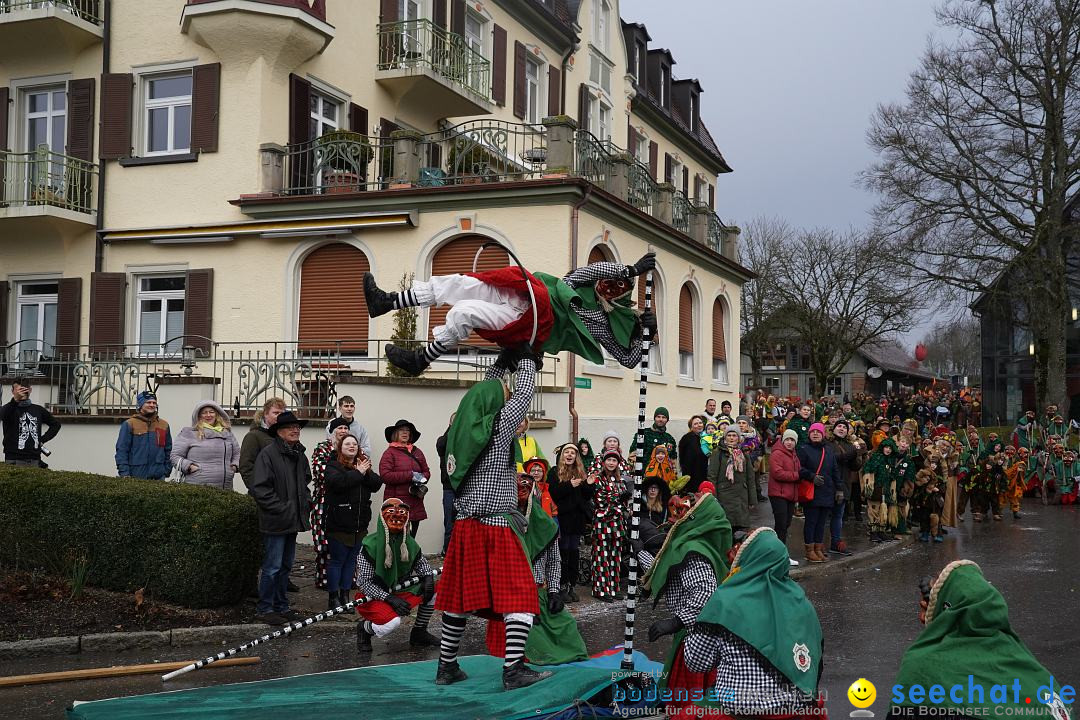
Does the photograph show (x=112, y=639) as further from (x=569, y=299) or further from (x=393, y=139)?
(x=393, y=139)

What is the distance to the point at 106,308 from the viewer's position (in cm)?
1898

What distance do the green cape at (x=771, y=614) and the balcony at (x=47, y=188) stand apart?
16.9 metres

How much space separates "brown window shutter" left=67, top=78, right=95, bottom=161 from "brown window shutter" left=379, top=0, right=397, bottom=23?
18.3ft

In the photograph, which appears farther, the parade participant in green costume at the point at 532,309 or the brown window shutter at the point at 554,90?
the brown window shutter at the point at 554,90

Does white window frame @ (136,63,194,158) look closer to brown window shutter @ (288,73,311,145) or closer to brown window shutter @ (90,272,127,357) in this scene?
brown window shutter @ (288,73,311,145)

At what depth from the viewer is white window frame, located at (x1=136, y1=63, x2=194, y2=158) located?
18.9 metres

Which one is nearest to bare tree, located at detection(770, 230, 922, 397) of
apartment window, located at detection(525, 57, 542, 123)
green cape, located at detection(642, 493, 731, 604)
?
apartment window, located at detection(525, 57, 542, 123)

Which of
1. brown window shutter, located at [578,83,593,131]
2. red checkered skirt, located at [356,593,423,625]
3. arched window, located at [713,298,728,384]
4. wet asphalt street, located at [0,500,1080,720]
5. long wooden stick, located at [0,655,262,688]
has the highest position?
brown window shutter, located at [578,83,593,131]

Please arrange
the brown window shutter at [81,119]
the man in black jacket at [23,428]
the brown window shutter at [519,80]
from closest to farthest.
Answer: the man in black jacket at [23,428] < the brown window shutter at [81,119] < the brown window shutter at [519,80]

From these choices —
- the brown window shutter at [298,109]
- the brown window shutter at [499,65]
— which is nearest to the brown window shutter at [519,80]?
the brown window shutter at [499,65]

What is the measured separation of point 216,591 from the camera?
9.41 m

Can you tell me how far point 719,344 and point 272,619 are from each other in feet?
59.7

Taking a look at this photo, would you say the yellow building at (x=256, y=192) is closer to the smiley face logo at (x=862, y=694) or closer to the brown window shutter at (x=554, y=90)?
the brown window shutter at (x=554, y=90)

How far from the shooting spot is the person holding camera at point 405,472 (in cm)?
1101
